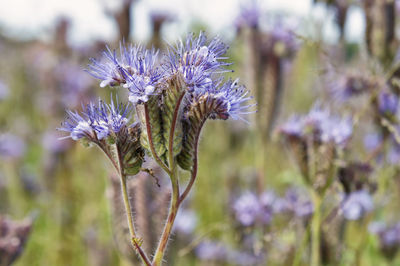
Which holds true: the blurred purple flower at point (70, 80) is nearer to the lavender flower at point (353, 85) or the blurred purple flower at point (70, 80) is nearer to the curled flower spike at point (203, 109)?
the lavender flower at point (353, 85)

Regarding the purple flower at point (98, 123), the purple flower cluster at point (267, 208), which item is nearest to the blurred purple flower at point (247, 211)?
the purple flower cluster at point (267, 208)

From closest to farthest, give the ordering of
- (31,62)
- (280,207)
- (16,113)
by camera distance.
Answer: (280,207) → (16,113) → (31,62)

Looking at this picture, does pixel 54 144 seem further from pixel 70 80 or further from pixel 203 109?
pixel 203 109

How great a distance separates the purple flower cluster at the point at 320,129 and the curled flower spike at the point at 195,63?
0.92m

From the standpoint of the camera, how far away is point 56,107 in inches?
194

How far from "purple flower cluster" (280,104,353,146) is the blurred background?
0.30ft

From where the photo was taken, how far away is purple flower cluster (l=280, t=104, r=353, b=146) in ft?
7.20

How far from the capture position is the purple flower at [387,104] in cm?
248

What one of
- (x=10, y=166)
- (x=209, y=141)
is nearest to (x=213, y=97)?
(x=10, y=166)

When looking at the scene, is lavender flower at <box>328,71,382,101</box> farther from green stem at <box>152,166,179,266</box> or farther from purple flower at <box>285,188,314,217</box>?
green stem at <box>152,166,179,266</box>

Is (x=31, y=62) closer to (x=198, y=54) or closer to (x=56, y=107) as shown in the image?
(x=56, y=107)

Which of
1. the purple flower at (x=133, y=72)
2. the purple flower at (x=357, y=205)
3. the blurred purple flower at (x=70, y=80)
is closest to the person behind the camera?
the purple flower at (x=133, y=72)

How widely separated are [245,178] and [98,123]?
3138 millimetres

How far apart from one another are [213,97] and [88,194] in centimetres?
351
